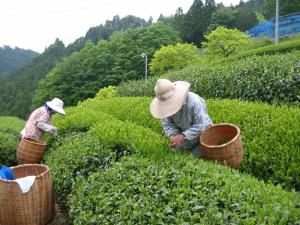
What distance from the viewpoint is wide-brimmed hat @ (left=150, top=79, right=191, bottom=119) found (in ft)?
15.0

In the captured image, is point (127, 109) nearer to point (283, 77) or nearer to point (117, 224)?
point (283, 77)

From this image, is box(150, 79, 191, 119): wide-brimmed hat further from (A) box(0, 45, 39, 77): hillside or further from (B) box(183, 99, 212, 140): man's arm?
(A) box(0, 45, 39, 77): hillside

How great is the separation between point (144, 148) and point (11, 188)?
1622 millimetres

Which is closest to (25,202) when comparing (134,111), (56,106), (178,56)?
(56,106)

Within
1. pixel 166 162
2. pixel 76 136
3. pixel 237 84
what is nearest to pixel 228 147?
pixel 166 162

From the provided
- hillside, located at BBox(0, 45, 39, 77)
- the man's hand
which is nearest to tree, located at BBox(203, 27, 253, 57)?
the man's hand

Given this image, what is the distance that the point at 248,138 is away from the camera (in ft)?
18.3

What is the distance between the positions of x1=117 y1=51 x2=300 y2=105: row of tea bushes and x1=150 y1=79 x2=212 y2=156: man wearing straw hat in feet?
9.63

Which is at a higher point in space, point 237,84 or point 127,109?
point 237,84

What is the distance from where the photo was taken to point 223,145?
4320mm

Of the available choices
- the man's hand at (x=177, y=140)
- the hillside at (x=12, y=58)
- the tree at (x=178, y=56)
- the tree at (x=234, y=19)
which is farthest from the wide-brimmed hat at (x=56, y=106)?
the hillside at (x=12, y=58)

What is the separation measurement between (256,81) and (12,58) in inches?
4376

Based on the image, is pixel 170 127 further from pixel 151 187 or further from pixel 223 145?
pixel 151 187

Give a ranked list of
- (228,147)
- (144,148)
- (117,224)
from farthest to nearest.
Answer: (144,148) < (228,147) < (117,224)
